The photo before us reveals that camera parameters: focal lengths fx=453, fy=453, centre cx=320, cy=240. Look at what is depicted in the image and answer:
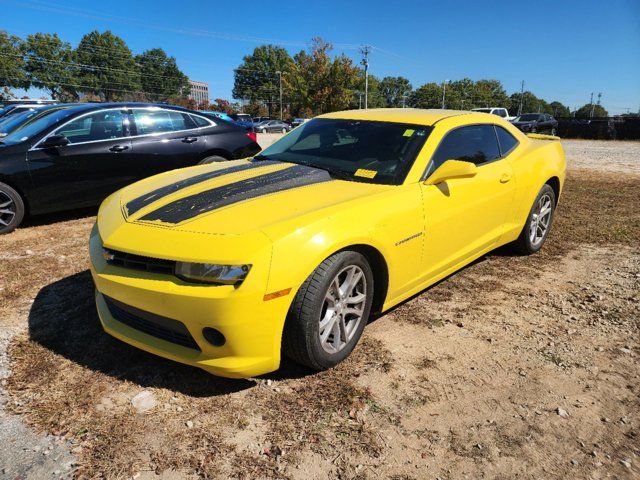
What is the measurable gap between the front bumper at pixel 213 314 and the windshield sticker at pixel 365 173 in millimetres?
1230

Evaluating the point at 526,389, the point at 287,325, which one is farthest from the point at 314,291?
the point at 526,389

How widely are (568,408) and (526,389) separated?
225 mm

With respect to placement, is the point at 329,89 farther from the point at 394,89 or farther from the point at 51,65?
the point at 394,89

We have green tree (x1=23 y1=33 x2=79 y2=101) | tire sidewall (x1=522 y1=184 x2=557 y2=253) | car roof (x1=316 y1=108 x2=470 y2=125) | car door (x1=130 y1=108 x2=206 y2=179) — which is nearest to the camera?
car roof (x1=316 y1=108 x2=470 y2=125)

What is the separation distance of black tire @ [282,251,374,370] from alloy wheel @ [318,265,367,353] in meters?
0.05

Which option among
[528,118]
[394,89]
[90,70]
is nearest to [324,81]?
[528,118]

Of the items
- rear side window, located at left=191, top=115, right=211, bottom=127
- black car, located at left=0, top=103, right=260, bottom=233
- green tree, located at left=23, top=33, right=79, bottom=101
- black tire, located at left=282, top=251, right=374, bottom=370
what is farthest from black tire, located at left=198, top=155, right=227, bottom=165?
green tree, located at left=23, top=33, right=79, bottom=101

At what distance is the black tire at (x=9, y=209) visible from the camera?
17.3 ft

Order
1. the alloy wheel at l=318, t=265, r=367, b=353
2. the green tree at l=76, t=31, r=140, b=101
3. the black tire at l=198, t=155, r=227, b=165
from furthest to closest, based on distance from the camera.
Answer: the green tree at l=76, t=31, r=140, b=101, the black tire at l=198, t=155, r=227, b=165, the alloy wheel at l=318, t=265, r=367, b=353

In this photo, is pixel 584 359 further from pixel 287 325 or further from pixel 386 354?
pixel 287 325

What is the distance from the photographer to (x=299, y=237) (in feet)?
7.64

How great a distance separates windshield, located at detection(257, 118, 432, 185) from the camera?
318cm

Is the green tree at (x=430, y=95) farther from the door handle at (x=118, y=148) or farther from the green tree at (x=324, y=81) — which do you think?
the door handle at (x=118, y=148)

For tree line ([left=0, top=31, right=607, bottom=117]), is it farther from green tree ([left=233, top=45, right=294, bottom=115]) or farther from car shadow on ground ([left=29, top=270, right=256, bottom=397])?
car shadow on ground ([left=29, top=270, right=256, bottom=397])
